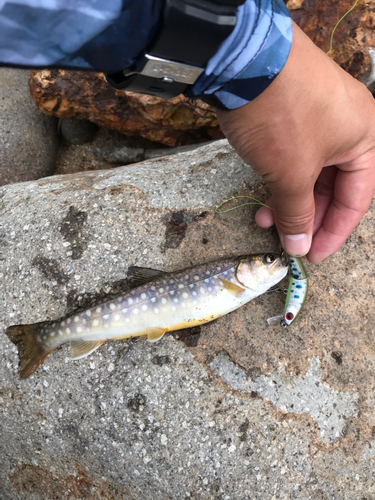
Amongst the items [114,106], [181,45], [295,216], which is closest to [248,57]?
[181,45]

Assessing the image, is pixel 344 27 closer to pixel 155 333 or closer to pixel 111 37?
pixel 111 37

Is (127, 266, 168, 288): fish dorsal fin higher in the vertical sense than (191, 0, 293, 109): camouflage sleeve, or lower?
lower

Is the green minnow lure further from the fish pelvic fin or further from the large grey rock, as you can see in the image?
the large grey rock

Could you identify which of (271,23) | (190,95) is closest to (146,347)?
(190,95)

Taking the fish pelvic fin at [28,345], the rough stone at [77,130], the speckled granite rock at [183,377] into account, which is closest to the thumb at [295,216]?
the speckled granite rock at [183,377]

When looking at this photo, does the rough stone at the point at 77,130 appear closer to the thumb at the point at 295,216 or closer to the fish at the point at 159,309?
the fish at the point at 159,309

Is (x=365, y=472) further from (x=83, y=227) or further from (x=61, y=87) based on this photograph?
(x=61, y=87)

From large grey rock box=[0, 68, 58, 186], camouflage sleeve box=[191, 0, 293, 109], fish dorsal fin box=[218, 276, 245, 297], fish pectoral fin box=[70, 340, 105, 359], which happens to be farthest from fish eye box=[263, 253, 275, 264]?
large grey rock box=[0, 68, 58, 186]
